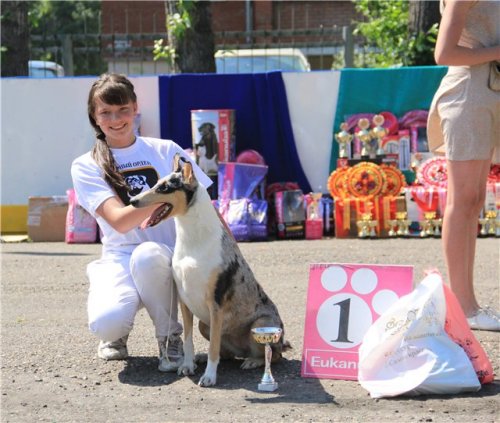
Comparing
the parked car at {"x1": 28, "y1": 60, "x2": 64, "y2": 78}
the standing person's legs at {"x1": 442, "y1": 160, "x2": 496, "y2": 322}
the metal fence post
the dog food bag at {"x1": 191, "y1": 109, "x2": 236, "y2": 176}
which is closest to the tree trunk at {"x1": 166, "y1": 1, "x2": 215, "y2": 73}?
the dog food bag at {"x1": 191, "y1": 109, "x2": 236, "y2": 176}

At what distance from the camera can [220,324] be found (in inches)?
170

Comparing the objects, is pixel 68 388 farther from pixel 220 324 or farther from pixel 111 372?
pixel 220 324

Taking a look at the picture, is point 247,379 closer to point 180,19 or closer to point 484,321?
point 484,321

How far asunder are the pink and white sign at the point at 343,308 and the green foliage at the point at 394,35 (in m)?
7.60

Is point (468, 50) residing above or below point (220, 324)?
above

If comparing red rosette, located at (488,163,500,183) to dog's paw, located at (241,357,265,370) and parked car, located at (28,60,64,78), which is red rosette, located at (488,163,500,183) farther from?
parked car, located at (28,60,64,78)

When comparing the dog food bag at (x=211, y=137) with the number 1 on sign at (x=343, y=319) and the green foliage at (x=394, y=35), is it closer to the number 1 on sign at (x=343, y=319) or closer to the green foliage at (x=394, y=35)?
the green foliage at (x=394, y=35)

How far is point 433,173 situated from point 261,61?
19.7 feet

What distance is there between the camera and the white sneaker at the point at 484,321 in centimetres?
516

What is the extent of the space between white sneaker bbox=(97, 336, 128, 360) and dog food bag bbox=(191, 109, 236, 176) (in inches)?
187

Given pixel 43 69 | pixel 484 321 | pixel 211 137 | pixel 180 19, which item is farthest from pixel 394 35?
pixel 484 321

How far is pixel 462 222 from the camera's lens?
5156 millimetres

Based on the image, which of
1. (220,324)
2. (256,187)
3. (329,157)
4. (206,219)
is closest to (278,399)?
(220,324)

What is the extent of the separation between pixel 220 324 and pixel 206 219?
0.48 meters
